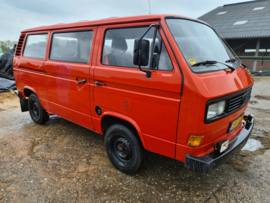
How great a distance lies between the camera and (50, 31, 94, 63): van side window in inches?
119

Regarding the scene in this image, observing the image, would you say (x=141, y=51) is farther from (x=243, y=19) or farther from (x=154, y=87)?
(x=243, y=19)

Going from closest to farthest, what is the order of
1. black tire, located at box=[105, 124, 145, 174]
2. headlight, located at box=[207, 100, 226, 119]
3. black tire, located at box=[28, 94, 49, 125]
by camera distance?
1. headlight, located at box=[207, 100, 226, 119]
2. black tire, located at box=[105, 124, 145, 174]
3. black tire, located at box=[28, 94, 49, 125]

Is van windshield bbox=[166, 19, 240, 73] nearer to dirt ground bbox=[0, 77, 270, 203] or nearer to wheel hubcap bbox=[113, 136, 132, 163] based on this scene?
wheel hubcap bbox=[113, 136, 132, 163]

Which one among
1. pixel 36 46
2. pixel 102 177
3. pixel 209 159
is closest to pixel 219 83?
pixel 209 159

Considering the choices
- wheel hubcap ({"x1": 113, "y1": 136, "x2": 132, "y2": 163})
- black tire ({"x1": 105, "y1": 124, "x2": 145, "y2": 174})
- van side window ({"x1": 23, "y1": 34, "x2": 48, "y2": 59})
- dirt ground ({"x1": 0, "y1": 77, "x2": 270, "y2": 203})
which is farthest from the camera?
van side window ({"x1": 23, "y1": 34, "x2": 48, "y2": 59})

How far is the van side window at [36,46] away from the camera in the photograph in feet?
12.8

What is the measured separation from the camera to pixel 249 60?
16.1 m

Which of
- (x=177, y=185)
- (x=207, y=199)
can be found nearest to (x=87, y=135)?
(x=177, y=185)

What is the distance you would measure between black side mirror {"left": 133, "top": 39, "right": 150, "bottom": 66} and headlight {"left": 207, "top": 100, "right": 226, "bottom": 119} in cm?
85

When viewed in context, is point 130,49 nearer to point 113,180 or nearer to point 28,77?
point 113,180

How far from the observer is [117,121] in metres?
2.87

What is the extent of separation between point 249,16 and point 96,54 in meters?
19.9

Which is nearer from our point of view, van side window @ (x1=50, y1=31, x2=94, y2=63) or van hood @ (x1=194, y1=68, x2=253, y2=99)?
van hood @ (x1=194, y1=68, x2=253, y2=99)

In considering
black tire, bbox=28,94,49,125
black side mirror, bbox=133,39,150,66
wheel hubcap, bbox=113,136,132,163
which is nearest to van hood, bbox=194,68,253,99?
black side mirror, bbox=133,39,150,66
